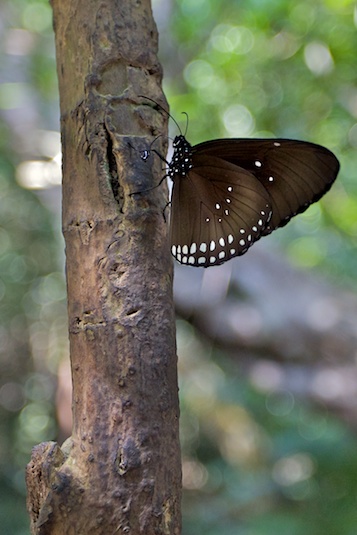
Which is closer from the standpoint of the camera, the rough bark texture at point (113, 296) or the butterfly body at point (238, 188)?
the rough bark texture at point (113, 296)

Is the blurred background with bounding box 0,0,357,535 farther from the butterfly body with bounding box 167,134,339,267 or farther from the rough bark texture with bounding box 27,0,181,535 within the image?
the rough bark texture with bounding box 27,0,181,535

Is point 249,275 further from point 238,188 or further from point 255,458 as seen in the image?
point 255,458

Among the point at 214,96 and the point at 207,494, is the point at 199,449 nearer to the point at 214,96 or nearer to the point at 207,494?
the point at 207,494

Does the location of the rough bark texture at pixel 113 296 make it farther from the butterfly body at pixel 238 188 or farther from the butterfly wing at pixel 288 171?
the butterfly wing at pixel 288 171

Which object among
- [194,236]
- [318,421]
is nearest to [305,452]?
[318,421]

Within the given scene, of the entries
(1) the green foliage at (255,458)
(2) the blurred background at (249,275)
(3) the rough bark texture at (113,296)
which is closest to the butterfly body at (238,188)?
(3) the rough bark texture at (113,296)

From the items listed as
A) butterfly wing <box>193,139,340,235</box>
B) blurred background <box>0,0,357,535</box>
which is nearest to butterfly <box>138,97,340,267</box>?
butterfly wing <box>193,139,340,235</box>

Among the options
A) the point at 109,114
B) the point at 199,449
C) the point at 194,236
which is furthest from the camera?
the point at 199,449

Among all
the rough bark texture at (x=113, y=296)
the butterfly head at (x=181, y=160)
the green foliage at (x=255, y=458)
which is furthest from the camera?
the green foliage at (x=255, y=458)
